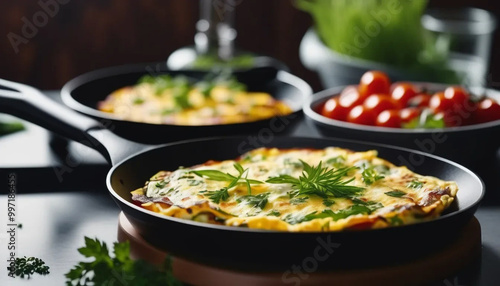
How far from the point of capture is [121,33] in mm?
4816

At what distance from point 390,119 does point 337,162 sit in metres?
0.55

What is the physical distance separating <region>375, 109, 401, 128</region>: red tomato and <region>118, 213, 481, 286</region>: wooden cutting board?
33.8 inches

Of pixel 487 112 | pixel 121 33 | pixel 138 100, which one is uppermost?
pixel 487 112

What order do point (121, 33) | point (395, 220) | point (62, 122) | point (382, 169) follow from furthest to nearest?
point (121, 33) → point (62, 122) → point (382, 169) → point (395, 220)

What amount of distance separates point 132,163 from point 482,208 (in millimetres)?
811

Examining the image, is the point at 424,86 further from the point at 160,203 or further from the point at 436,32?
the point at 160,203

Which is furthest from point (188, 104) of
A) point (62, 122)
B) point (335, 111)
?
point (62, 122)

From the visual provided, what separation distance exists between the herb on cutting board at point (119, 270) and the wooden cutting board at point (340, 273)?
59mm

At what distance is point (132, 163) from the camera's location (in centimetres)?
182

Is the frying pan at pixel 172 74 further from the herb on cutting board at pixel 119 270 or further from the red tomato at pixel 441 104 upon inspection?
the herb on cutting board at pixel 119 270

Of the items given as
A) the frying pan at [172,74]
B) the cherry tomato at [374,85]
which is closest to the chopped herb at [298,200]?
the frying pan at [172,74]

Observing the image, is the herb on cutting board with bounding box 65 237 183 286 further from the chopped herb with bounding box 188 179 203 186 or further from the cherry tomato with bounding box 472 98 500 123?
the cherry tomato with bounding box 472 98 500 123

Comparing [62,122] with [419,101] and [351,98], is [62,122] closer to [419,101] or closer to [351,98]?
[351,98]

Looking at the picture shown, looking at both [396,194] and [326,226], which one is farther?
[396,194]
